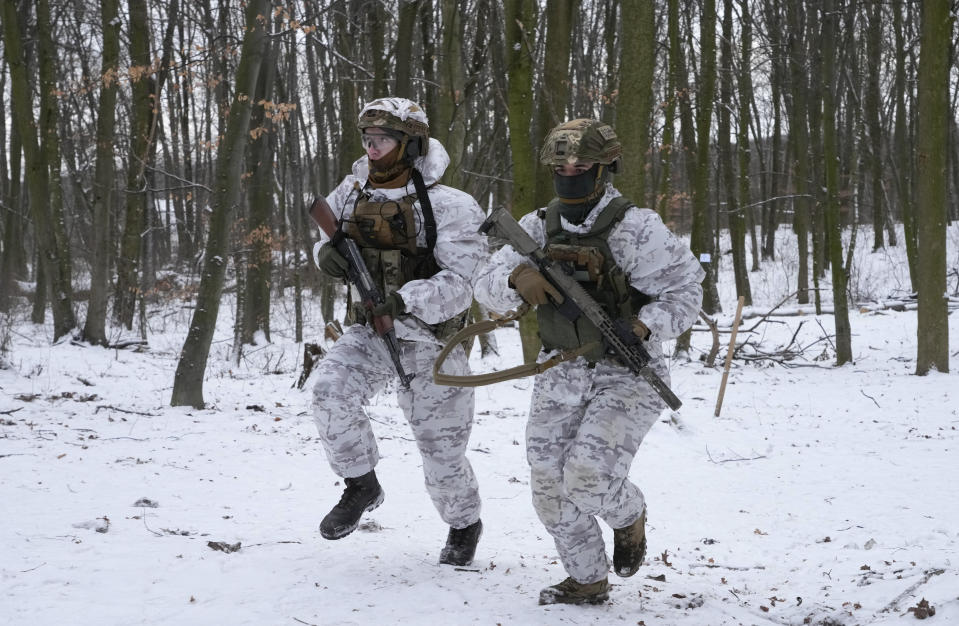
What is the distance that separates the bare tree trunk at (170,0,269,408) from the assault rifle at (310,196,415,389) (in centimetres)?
387

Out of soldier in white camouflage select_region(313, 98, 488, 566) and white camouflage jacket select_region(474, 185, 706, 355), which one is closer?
white camouflage jacket select_region(474, 185, 706, 355)

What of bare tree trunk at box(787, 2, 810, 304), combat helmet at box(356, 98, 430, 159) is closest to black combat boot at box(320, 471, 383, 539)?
combat helmet at box(356, 98, 430, 159)

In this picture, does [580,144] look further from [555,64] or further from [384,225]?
[555,64]

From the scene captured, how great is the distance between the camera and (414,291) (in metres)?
3.55

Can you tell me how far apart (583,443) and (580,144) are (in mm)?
1205

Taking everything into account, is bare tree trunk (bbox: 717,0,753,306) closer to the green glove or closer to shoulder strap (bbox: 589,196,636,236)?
shoulder strap (bbox: 589,196,636,236)

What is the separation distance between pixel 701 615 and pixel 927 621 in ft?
2.63

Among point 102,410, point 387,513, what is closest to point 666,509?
point 387,513

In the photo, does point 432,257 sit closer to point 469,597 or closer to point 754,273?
point 469,597

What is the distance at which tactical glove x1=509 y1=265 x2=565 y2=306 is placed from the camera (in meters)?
3.15

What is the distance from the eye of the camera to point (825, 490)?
5.88 metres

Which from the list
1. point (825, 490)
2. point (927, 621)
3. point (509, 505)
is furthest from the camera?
point (825, 490)

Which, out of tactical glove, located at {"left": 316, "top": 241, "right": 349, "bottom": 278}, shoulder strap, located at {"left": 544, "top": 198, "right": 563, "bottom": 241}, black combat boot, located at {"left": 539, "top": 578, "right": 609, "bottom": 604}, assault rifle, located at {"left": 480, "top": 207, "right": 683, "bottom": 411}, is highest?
shoulder strap, located at {"left": 544, "top": 198, "right": 563, "bottom": 241}

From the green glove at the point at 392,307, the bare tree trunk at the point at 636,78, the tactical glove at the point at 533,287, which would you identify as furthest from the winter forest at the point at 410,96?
the tactical glove at the point at 533,287
